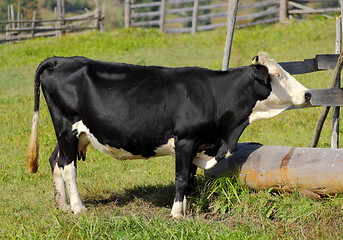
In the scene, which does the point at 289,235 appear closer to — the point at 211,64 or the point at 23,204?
the point at 23,204

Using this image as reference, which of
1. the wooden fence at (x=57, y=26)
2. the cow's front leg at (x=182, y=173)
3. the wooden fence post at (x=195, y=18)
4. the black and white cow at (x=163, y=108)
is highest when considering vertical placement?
the black and white cow at (x=163, y=108)

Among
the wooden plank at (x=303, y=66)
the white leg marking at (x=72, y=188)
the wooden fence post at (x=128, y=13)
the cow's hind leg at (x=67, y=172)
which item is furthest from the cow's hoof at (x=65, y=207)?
the wooden fence post at (x=128, y=13)

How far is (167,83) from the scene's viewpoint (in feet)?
22.8

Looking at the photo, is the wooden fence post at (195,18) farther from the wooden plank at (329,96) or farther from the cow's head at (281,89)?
the cow's head at (281,89)

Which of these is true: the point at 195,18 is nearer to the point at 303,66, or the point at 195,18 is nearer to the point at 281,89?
the point at 303,66

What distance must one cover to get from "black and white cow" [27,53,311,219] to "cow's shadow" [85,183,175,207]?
618mm

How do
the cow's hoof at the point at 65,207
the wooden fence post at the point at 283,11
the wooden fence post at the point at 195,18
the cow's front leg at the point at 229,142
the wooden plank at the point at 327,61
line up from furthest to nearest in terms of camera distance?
the wooden fence post at the point at 195,18 → the wooden fence post at the point at 283,11 → the wooden plank at the point at 327,61 → the cow's hoof at the point at 65,207 → the cow's front leg at the point at 229,142

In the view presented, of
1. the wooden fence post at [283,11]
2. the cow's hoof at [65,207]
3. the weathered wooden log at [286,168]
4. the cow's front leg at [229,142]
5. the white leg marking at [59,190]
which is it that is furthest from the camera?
the wooden fence post at [283,11]

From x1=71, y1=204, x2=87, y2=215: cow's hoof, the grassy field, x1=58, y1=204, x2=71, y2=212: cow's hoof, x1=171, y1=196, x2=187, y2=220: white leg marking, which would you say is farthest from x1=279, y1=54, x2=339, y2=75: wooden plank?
x1=58, y1=204, x2=71, y2=212: cow's hoof

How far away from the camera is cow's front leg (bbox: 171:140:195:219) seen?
6.73 meters

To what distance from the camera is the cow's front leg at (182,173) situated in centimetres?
673

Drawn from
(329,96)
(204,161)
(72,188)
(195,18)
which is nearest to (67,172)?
(72,188)

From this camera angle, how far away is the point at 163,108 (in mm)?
6809

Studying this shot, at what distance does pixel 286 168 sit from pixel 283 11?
1890cm
